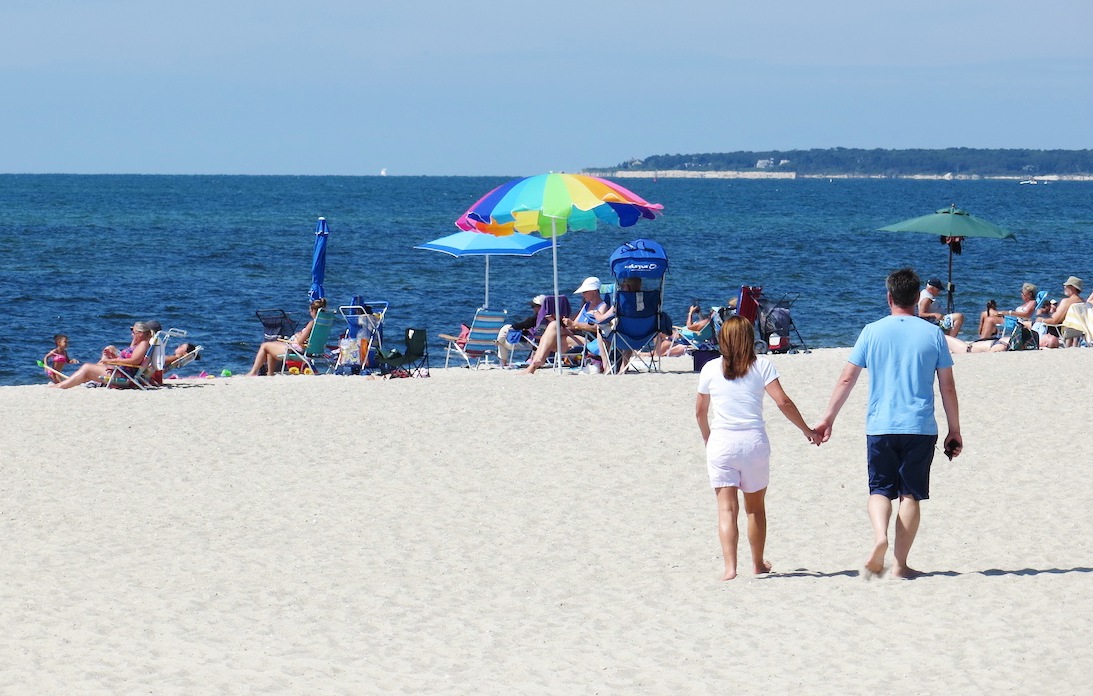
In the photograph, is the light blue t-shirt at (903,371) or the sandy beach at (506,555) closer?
the sandy beach at (506,555)

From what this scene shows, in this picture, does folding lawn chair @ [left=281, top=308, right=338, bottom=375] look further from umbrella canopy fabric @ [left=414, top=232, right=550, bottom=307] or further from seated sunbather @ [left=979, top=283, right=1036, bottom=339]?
seated sunbather @ [left=979, top=283, right=1036, bottom=339]

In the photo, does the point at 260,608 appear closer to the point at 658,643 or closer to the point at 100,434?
the point at 658,643

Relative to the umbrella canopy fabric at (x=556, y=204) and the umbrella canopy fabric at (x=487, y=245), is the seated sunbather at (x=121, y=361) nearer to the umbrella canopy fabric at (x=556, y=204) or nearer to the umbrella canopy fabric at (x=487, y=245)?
the umbrella canopy fabric at (x=556, y=204)

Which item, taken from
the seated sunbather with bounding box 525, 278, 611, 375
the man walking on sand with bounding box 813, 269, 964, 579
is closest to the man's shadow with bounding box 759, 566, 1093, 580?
the man walking on sand with bounding box 813, 269, 964, 579

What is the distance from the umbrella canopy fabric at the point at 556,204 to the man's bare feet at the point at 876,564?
6725 mm

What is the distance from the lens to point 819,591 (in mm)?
5871

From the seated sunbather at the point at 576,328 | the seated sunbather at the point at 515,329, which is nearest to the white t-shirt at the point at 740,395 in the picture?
the seated sunbather at the point at 576,328

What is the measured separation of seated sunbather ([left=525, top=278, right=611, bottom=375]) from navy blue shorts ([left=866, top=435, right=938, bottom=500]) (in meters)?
7.56

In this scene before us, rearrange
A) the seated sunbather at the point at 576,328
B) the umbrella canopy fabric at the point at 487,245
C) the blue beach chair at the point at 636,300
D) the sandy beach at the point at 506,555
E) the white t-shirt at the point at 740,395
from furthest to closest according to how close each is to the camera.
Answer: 1. the umbrella canopy fabric at the point at 487,245
2. the seated sunbather at the point at 576,328
3. the blue beach chair at the point at 636,300
4. the white t-shirt at the point at 740,395
5. the sandy beach at the point at 506,555

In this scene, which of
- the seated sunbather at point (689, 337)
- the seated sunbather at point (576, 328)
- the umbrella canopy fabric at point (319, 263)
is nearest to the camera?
the seated sunbather at point (576, 328)

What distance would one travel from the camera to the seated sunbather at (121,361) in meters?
12.2

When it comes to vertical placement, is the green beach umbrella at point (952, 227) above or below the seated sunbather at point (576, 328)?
above

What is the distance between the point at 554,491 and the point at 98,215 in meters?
62.9

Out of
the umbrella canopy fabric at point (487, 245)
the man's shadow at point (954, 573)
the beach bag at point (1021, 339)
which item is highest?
the umbrella canopy fabric at point (487, 245)
